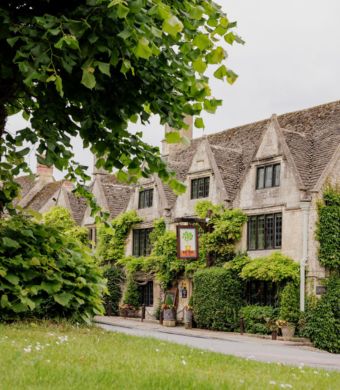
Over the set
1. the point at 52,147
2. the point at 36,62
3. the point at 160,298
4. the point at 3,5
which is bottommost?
the point at 160,298

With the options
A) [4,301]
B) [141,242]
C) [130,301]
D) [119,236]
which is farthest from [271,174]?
[4,301]

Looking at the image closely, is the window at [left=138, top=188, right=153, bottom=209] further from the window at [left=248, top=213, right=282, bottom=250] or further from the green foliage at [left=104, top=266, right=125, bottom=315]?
the window at [left=248, top=213, right=282, bottom=250]

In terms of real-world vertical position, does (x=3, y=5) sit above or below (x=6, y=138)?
above

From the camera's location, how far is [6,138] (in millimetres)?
10219

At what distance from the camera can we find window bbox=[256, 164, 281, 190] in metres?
32.8

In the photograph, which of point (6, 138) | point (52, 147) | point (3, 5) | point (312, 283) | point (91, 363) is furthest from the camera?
point (312, 283)

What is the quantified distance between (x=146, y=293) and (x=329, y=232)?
12843 millimetres

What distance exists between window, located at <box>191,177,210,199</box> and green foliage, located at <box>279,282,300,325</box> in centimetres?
789

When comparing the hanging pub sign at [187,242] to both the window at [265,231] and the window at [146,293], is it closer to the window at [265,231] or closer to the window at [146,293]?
the window at [265,231]

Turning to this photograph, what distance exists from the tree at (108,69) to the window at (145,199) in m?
30.6

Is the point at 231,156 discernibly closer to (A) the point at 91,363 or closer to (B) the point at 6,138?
(B) the point at 6,138

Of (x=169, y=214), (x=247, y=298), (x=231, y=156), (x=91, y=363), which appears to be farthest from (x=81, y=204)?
(x=91, y=363)

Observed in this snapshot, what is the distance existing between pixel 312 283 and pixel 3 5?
24.1 meters

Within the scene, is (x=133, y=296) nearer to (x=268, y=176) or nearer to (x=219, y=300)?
(x=219, y=300)
